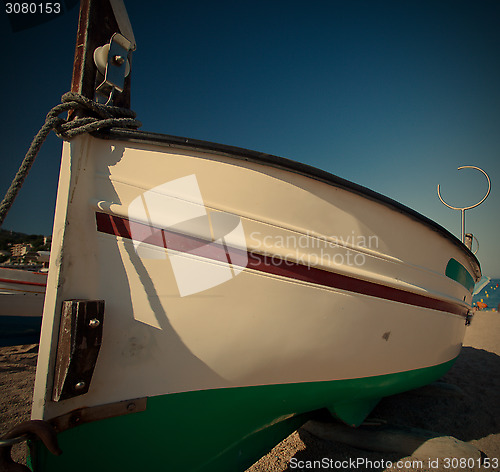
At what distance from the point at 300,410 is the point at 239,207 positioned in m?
1.32

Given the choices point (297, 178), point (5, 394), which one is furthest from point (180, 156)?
point (5, 394)

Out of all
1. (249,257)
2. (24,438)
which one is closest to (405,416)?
(249,257)

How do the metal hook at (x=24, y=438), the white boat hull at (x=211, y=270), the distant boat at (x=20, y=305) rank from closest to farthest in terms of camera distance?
the metal hook at (x=24, y=438), the white boat hull at (x=211, y=270), the distant boat at (x=20, y=305)

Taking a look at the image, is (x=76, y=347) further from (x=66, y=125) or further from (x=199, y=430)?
(x=66, y=125)

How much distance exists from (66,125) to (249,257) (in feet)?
3.34

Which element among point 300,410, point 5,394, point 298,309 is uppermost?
point 298,309

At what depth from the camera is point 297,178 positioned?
161 cm

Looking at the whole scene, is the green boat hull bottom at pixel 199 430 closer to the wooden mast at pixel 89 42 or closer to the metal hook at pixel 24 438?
the metal hook at pixel 24 438

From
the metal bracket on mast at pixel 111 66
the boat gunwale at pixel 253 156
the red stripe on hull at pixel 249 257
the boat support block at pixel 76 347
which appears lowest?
the boat support block at pixel 76 347

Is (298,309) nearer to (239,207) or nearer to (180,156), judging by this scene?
(239,207)

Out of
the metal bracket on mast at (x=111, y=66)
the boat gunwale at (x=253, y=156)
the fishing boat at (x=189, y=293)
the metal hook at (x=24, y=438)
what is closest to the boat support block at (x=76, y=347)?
the fishing boat at (x=189, y=293)

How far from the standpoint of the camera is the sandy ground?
6.45ft

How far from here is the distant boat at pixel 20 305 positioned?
6.00m

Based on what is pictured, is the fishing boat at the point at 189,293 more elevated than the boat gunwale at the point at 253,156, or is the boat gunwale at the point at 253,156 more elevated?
the boat gunwale at the point at 253,156
